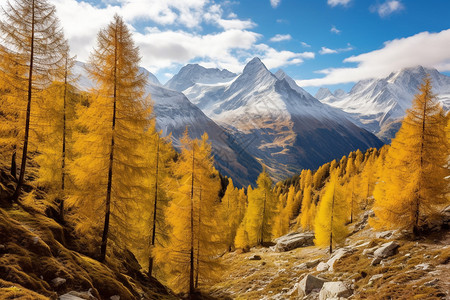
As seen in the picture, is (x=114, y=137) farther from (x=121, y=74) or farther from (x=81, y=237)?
(x=81, y=237)

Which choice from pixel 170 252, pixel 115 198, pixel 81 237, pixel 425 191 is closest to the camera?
pixel 115 198

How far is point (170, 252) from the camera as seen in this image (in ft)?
60.7

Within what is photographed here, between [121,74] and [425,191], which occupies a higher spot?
[121,74]

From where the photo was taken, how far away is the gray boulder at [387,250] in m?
17.9

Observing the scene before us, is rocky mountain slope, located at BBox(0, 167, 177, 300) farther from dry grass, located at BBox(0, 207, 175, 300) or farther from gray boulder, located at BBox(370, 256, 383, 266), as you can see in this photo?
gray boulder, located at BBox(370, 256, 383, 266)

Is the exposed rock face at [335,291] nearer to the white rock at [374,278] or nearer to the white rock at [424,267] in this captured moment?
the white rock at [374,278]

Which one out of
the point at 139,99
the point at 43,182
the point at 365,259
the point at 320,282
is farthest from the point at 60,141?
the point at 365,259

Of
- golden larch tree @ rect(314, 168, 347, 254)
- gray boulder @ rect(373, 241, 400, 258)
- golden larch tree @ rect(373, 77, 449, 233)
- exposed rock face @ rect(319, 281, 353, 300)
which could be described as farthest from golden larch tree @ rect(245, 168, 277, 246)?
exposed rock face @ rect(319, 281, 353, 300)

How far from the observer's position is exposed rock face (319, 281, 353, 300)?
48.1ft

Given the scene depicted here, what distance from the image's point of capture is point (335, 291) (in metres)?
15.0

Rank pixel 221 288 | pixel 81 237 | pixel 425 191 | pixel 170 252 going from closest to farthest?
pixel 81 237
pixel 170 252
pixel 425 191
pixel 221 288

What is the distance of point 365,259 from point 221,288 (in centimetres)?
1600

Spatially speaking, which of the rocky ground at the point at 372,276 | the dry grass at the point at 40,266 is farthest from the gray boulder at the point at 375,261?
the dry grass at the point at 40,266

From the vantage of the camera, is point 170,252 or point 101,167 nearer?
point 101,167
